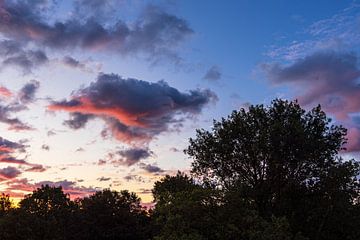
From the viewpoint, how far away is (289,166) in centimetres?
5691

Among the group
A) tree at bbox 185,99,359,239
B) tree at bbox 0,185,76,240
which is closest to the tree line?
tree at bbox 185,99,359,239

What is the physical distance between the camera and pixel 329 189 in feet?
181

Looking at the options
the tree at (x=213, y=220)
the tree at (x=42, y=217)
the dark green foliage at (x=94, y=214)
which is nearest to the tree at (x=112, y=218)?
the dark green foliage at (x=94, y=214)

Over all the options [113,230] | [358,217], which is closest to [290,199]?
[358,217]

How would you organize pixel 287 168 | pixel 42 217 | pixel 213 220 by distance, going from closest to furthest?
pixel 213 220 < pixel 287 168 < pixel 42 217

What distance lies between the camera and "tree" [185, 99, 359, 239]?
55.1 m

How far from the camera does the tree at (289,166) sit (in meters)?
55.1

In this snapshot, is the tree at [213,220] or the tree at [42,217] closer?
the tree at [213,220]

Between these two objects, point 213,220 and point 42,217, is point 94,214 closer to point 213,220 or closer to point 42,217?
point 42,217

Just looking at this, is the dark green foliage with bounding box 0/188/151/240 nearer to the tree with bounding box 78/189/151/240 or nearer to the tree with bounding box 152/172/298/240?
the tree with bounding box 78/189/151/240

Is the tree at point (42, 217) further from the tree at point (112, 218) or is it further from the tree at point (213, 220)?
the tree at point (213, 220)

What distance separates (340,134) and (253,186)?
12.4m

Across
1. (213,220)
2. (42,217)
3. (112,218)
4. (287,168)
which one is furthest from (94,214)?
(213,220)

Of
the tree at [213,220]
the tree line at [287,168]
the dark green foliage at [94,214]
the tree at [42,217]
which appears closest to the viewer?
the tree at [213,220]
